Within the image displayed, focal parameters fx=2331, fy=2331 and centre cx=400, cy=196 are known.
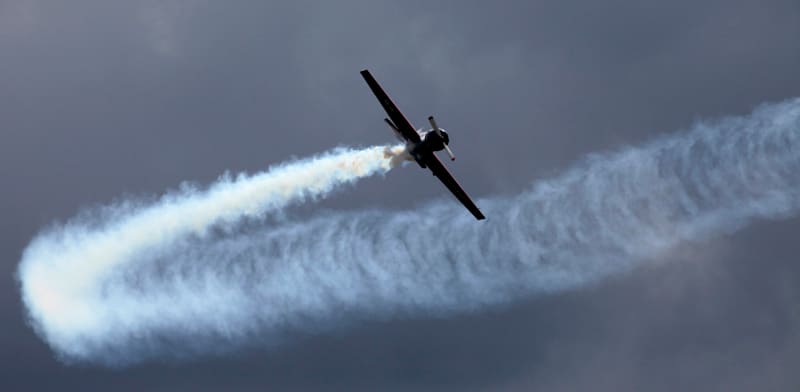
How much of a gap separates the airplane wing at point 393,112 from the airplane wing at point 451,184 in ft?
10.0

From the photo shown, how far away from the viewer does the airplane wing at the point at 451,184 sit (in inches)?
6462

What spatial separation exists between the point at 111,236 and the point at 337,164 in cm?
1820

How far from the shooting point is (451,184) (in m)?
166

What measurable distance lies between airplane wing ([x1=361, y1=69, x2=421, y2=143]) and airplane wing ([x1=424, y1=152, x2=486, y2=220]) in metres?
3.06

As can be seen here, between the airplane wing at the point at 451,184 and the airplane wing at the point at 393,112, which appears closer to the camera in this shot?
the airplane wing at the point at 393,112

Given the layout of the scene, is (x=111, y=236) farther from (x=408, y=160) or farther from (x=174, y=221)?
(x=408, y=160)

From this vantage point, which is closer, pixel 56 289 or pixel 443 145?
pixel 443 145

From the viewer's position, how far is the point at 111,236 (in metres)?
172

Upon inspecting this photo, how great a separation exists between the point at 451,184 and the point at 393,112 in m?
8.30

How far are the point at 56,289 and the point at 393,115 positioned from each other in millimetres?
30632

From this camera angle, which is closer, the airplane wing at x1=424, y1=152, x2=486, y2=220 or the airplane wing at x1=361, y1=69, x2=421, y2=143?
the airplane wing at x1=361, y1=69, x2=421, y2=143

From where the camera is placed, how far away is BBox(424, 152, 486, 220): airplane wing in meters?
164

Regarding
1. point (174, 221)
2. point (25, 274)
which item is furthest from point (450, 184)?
point (25, 274)

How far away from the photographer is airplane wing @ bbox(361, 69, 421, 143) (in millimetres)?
160500
